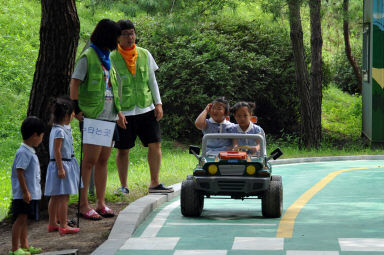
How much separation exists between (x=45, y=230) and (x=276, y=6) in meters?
12.3

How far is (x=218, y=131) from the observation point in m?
9.84

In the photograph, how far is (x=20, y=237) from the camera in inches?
281

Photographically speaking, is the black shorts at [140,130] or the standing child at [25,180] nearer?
the standing child at [25,180]

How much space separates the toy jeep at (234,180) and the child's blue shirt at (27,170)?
2407mm

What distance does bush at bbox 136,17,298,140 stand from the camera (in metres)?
22.0

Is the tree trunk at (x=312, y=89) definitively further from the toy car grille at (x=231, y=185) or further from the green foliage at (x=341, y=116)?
the toy car grille at (x=231, y=185)

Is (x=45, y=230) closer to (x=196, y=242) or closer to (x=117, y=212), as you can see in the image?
(x=117, y=212)

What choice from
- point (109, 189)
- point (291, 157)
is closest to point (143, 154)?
point (291, 157)

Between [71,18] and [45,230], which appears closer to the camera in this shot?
[45,230]

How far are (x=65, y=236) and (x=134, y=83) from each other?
2805mm

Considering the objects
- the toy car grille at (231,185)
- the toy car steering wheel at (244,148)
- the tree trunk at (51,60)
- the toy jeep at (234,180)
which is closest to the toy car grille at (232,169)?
the toy jeep at (234,180)

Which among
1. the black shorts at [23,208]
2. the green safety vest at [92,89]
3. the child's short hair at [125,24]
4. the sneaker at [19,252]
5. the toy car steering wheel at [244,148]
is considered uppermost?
the child's short hair at [125,24]

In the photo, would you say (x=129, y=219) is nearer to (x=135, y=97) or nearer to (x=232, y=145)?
(x=232, y=145)

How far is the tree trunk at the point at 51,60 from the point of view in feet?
30.1
